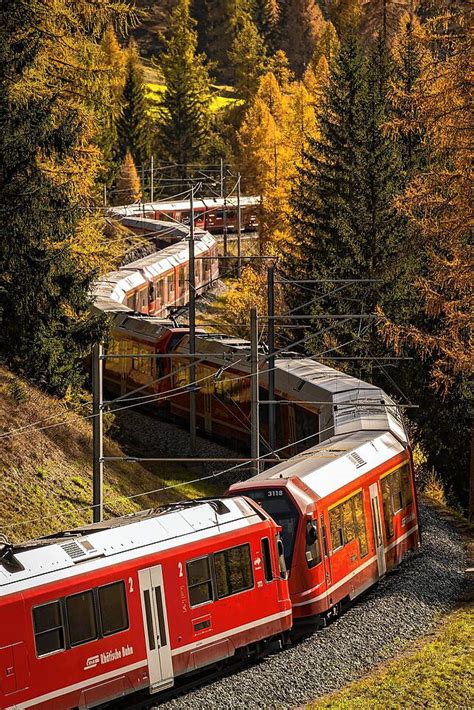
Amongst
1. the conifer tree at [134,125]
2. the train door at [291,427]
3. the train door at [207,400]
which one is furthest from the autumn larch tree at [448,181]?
the conifer tree at [134,125]

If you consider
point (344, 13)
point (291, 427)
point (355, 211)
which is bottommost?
point (291, 427)

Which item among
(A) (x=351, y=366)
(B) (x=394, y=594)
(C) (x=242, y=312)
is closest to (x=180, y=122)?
(C) (x=242, y=312)

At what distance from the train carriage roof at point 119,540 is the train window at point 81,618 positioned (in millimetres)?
322

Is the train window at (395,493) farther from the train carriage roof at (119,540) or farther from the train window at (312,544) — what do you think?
the train carriage roof at (119,540)

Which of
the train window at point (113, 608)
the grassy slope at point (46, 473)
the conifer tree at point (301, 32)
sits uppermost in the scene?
the conifer tree at point (301, 32)

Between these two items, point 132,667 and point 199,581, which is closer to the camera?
point 132,667

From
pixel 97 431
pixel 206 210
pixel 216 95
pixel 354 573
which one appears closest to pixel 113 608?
pixel 354 573

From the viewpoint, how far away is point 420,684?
51.0 feet

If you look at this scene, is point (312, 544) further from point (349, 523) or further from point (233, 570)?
point (233, 570)

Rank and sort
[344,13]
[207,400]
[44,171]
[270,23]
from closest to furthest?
[44,171], [207,400], [344,13], [270,23]

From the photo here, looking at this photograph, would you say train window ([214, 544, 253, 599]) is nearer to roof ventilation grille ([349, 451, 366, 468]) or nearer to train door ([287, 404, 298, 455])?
roof ventilation grille ([349, 451, 366, 468])

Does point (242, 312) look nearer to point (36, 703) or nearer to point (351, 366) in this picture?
point (351, 366)

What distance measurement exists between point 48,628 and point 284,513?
542 centimetres

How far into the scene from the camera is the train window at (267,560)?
17583 mm
